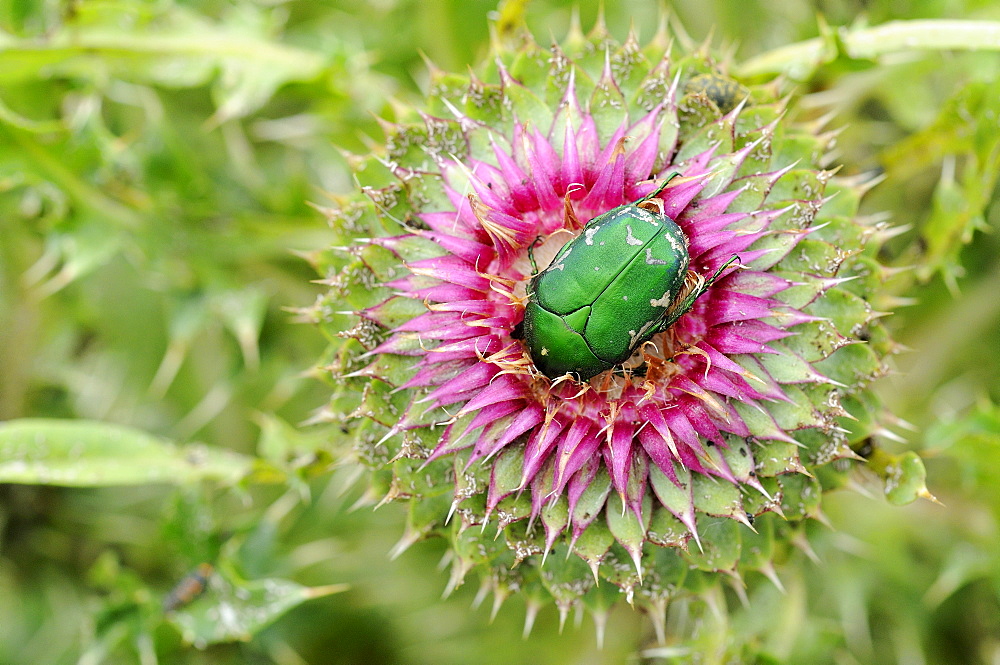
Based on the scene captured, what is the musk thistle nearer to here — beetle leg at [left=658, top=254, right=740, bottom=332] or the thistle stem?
beetle leg at [left=658, top=254, right=740, bottom=332]

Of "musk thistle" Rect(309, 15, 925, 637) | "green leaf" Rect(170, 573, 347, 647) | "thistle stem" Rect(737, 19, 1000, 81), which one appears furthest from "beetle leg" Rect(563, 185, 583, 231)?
"green leaf" Rect(170, 573, 347, 647)

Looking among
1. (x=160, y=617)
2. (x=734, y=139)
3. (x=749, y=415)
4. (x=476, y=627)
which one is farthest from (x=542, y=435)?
(x=476, y=627)

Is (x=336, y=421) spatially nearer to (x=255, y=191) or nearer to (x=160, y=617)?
(x=160, y=617)

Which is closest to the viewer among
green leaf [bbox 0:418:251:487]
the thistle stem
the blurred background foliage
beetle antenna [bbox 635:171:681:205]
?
beetle antenna [bbox 635:171:681:205]

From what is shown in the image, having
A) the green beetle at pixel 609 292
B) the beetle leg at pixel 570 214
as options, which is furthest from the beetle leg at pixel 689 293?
the beetle leg at pixel 570 214

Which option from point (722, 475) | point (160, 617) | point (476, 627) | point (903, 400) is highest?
point (722, 475)

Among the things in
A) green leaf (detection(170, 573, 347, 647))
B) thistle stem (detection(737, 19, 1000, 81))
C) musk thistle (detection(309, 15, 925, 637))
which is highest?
thistle stem (detection(737, 19, 1000, 81))

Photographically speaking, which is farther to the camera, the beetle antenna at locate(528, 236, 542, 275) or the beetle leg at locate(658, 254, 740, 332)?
the beetle antenna at locate(528, 236, 542, 275)
